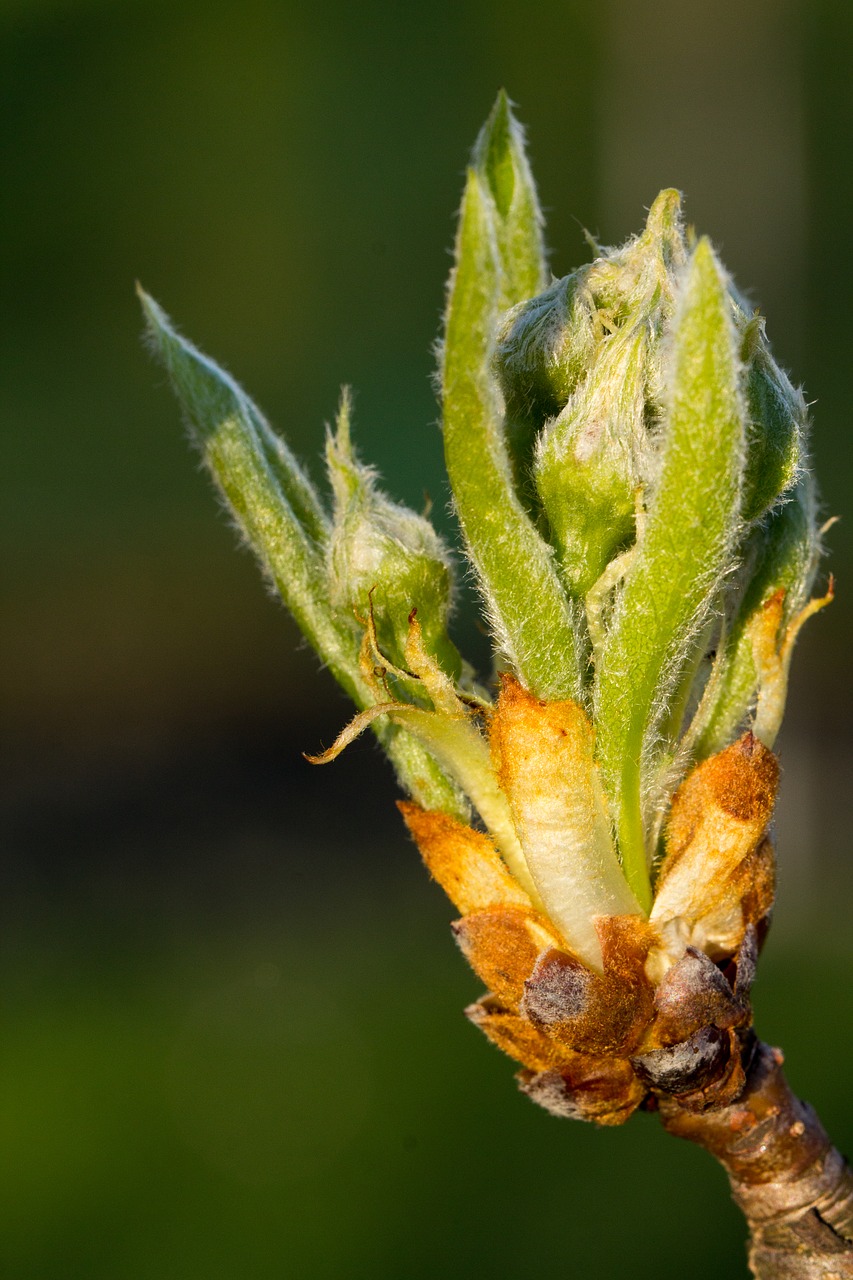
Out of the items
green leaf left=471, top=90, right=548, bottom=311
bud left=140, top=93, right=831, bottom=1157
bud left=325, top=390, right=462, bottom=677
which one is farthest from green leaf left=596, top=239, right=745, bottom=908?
green leaf left=471, top=90, right=548, bottom=311

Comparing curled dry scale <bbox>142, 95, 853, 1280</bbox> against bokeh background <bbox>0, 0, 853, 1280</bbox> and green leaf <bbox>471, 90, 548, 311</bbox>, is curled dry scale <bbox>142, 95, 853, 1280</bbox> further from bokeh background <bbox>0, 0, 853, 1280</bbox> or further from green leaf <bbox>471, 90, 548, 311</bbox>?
bokeh background <bbox>0, 0, 853, 1280</bbox>

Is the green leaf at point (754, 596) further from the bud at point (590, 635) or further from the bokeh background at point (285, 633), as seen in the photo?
the bokeh background at point (285, 633)

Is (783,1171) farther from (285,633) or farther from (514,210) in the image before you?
(285,633)

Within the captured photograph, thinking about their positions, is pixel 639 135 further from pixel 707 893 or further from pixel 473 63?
→ pixel 707 893

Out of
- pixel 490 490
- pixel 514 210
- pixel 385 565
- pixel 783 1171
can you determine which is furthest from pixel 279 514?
pixel 783 1171

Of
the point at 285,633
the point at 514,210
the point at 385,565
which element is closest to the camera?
the point at 385,565

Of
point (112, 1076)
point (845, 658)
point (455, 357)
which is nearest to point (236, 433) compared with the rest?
point (455, 357)

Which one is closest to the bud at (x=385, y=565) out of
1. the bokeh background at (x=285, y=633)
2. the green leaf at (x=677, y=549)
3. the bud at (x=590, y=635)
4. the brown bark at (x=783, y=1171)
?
the bud at (x=590, y=635)
